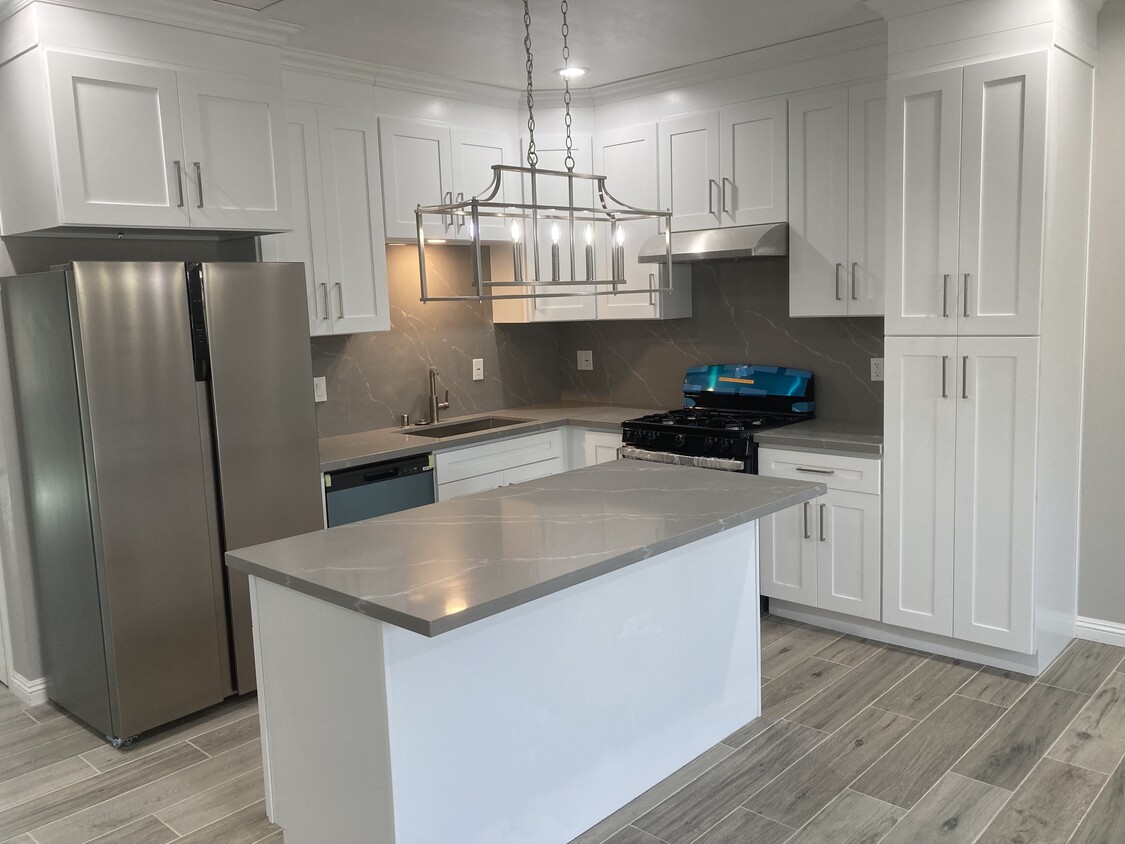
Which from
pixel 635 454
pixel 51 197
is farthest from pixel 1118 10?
pixel 51 197

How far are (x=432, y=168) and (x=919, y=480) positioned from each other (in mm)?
2591

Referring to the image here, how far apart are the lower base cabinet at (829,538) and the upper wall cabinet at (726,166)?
114 centimetres

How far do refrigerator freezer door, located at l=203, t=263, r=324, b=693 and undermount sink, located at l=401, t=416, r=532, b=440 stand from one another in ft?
3.42

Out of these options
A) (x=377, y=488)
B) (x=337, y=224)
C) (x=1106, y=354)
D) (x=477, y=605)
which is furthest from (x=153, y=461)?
(x=1106, y=354)

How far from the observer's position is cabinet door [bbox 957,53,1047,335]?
317 cm

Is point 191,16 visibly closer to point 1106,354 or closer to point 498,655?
point 498,655

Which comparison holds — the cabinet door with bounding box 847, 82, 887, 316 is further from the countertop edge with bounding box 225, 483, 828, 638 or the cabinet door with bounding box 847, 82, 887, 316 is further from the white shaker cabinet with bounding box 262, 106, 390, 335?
the white shaker cabinet with bounding box 262, 106, 390, 335

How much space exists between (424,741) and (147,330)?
5.87ft

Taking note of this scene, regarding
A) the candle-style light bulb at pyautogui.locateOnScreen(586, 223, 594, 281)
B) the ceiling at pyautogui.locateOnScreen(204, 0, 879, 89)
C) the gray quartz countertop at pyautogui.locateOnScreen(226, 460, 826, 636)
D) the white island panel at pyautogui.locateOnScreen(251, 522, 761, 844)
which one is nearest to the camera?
the gray quartz countertop at pyautogui.locateOnScreen(226, 460, 826, 636)

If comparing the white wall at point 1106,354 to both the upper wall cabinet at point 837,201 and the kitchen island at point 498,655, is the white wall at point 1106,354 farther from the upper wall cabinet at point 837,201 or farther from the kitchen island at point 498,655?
the kitchen island at point 498,655

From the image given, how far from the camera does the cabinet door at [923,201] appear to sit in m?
3.36

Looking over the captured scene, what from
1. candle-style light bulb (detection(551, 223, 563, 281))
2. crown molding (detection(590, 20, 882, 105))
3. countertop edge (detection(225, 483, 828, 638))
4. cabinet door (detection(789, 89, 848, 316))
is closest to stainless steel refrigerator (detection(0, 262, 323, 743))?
countertop edge (detection(225, 483, 828, 638))

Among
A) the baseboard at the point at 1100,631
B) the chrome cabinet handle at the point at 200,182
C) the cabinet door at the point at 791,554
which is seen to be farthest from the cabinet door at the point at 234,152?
the baseboard at the point at 1100,631

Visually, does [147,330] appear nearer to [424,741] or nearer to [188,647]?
[188,647]
